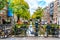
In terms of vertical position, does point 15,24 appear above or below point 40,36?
above

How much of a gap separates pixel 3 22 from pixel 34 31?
0.64 meters

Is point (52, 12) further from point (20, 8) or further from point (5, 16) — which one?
point (5, 16)

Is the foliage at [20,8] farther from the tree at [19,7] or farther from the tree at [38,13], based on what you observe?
the tree at [38,13]

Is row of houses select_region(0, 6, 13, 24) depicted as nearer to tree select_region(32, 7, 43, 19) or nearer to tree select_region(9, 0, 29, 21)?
tree select_region(9, 0, 29, 21)

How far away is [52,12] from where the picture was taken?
2.64 metres

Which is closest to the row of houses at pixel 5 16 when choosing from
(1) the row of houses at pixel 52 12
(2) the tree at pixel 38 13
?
(2) the tree at pixel 38 13

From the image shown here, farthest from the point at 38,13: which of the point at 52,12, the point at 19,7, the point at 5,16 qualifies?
the point at 5,16

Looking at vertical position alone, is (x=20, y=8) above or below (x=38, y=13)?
above

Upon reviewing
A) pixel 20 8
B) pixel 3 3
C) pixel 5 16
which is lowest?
pixel 5 16

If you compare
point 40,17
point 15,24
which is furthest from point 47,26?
point 15,24

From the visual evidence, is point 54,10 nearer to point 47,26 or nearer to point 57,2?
point 57,2

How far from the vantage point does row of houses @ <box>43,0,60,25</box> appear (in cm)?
262

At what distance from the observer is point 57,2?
2635 millimetres

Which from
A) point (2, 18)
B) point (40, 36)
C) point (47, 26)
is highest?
point (2, 18)
